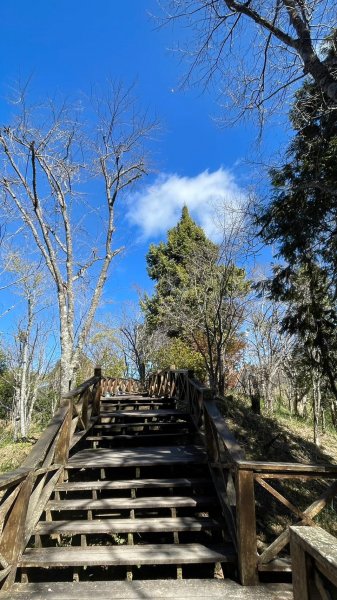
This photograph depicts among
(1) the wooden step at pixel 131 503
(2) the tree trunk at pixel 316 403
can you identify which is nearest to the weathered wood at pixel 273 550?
(1) the wooden step at pixel 131 503

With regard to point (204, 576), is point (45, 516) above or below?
above

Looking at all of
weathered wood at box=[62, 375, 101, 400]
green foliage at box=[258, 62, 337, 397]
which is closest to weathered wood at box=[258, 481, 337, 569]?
weathered wood at box=[62, 375, 101, 400]

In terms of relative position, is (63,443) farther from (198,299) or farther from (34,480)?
(198,299)

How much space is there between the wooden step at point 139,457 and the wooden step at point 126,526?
91 cm

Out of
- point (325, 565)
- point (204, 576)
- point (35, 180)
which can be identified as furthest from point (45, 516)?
point (35, 180)

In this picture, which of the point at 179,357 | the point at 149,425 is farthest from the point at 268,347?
the point at 149,425

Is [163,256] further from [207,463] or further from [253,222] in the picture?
[207,463]

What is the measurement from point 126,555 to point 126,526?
1.29 ft

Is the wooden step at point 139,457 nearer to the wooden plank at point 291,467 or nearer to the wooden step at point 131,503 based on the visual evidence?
the wooden step at point 131,503

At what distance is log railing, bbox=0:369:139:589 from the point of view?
10.0 feet

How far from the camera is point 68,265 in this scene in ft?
28.4

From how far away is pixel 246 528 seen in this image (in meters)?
3.01

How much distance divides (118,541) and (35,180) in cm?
704

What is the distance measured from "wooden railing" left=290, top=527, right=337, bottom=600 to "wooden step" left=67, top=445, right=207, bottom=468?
320 centimetres
